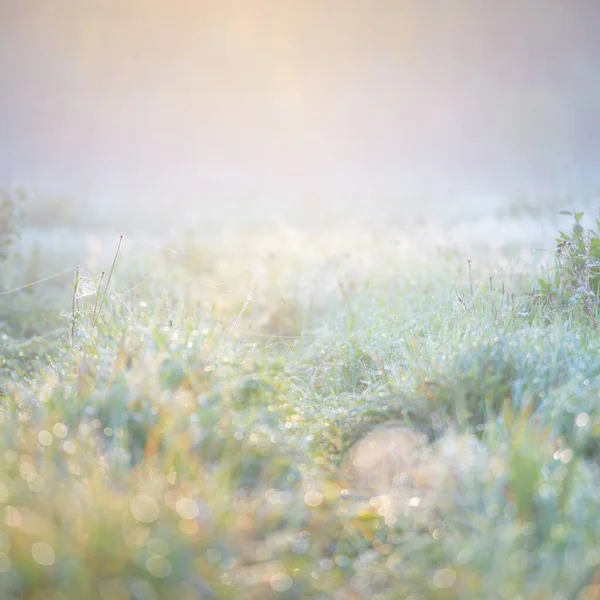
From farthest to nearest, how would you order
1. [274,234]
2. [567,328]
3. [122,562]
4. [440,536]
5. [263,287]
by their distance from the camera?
[274,234] → [263,287] → [567,328] → [440,536] → [122,562]

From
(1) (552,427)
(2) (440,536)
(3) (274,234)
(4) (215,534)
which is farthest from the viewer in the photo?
(3) (274,234)

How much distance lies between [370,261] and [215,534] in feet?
18.8

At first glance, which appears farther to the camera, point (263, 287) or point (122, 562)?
point (263, 287)

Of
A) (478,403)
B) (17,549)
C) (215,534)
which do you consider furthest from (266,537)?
(478,403)

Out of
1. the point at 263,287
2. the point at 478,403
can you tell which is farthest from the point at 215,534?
the point at 263,287

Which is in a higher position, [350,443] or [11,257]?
[11,257]

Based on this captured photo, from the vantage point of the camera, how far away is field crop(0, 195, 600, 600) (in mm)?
2004

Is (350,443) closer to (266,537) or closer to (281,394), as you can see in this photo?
(281,394)

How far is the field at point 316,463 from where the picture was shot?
2.00 meters

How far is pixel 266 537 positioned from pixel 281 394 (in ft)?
4.58

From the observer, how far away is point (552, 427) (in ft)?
9.40

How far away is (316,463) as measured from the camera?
3.19 metres

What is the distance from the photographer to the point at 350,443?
349 cm

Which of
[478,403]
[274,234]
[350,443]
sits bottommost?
[350,443]
